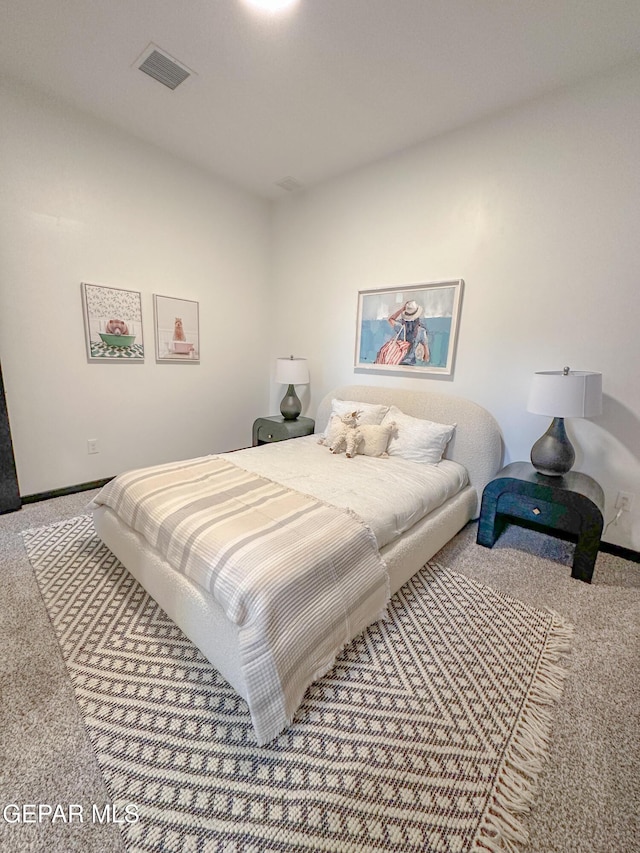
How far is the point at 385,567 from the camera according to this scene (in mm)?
1508

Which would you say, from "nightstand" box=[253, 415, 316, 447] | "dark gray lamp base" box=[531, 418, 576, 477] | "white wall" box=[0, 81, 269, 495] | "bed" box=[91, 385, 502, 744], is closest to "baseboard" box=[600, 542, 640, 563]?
"dark gray lamp base" box=[531, 418, 576, 477]

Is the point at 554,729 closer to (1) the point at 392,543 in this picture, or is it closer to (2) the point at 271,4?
(1) the point at 392,543

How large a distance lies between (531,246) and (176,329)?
2.94m

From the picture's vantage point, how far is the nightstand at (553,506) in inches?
71.0

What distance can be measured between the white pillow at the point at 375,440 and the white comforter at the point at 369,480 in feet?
0.23

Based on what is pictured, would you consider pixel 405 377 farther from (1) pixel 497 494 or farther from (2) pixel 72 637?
(2) pixel 72 637

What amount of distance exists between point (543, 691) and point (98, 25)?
369 centimetres

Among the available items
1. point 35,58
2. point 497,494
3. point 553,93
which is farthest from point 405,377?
point 35,58

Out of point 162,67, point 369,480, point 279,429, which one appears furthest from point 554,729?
point 162,67

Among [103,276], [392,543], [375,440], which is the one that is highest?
[103,276]

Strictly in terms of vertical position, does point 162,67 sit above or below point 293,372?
above

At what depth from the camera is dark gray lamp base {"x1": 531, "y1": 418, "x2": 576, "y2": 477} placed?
1987mm

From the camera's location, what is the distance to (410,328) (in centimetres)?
282
